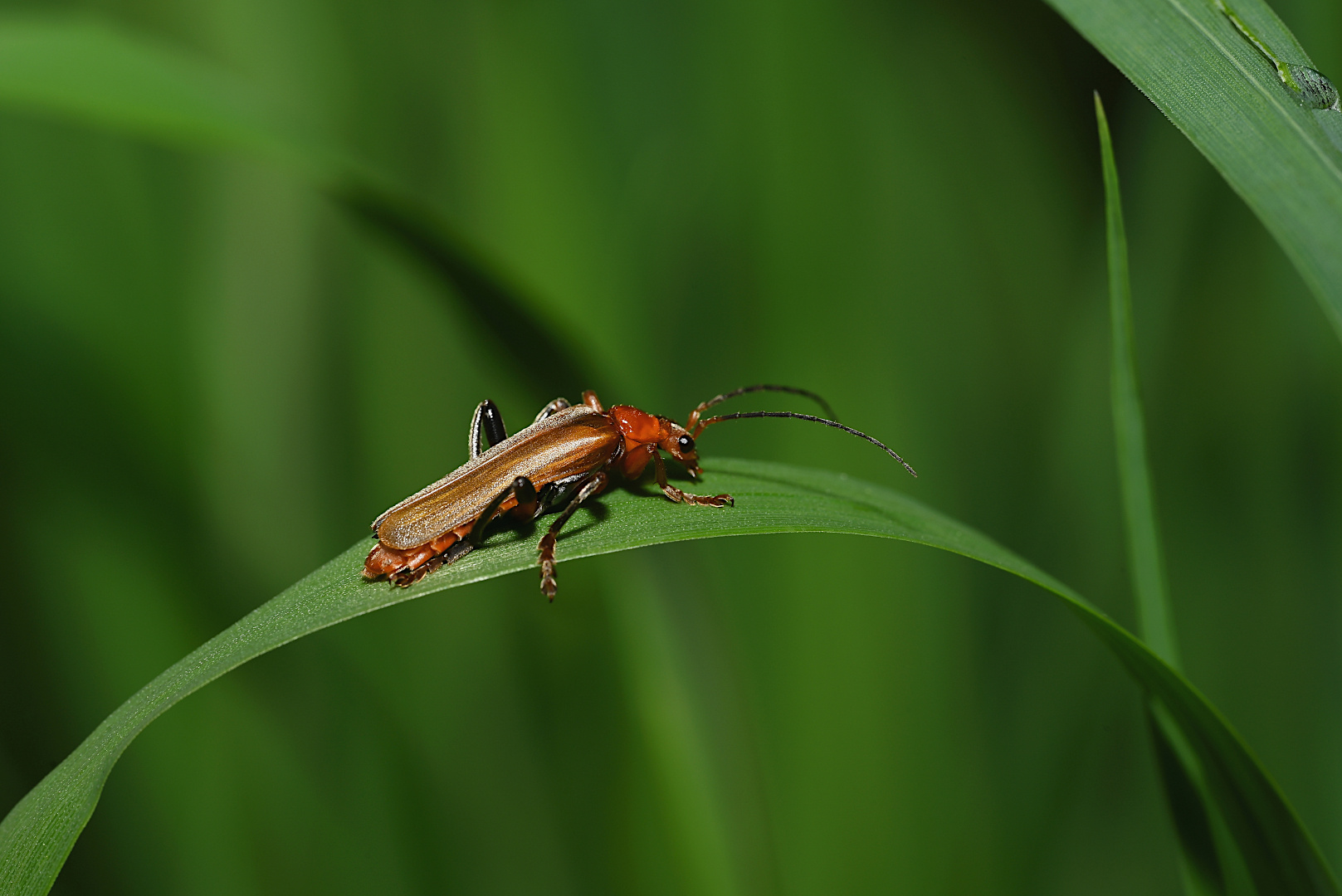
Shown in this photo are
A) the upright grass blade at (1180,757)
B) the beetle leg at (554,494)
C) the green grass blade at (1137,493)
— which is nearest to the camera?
the upright grass blade at (1180,757)

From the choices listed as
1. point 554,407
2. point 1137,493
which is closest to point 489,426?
point 554,407

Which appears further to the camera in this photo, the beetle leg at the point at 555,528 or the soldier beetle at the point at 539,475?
the soldier beetle at the point at 539,475

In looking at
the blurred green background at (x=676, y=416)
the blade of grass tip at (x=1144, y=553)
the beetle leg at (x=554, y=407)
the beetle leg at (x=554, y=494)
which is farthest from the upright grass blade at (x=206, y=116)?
the blade of grass tip at (x=1144, y=553)

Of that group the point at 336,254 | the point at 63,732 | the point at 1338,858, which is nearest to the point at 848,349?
→ the point at 336,254

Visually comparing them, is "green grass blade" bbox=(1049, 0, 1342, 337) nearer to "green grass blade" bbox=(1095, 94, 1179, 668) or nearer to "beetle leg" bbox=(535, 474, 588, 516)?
"green grass blade" bbox=(1095, 94, 1179, 668)

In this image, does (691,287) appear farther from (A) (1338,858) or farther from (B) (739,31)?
(A) (1338,858)

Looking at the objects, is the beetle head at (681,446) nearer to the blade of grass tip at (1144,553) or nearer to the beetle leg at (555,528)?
the beetle leg at (555,528)
